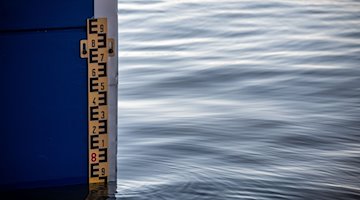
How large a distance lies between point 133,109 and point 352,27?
16.2 feet

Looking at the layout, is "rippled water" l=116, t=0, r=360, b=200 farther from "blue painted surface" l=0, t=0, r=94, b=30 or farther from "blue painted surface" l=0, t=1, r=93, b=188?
"blue painted surface" l=0, t=0, r=94, b=30

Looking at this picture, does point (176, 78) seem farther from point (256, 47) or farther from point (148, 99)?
point (256, 47)

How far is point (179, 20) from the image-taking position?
553 inches

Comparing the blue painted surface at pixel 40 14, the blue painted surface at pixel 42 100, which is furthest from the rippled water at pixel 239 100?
the blue painted surface at pixel 40 14

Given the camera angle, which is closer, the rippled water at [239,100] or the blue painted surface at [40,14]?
the blue painted surface at [40,14]

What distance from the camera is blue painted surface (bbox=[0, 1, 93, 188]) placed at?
661 cm

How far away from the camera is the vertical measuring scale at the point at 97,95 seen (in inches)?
269

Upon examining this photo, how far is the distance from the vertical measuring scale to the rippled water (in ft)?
0.90

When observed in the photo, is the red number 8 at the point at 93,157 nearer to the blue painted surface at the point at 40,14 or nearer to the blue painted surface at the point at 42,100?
the blue painted surface at the point at 42,100

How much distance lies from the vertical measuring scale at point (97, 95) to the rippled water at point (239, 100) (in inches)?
10.8

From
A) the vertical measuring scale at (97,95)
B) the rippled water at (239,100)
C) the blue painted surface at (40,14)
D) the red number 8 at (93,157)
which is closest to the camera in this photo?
the blue painted surface at (40,14)

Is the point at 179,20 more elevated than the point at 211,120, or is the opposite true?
the point at 179,20

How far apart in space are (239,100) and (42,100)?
352cm

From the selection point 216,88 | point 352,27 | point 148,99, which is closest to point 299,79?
point 216,88
